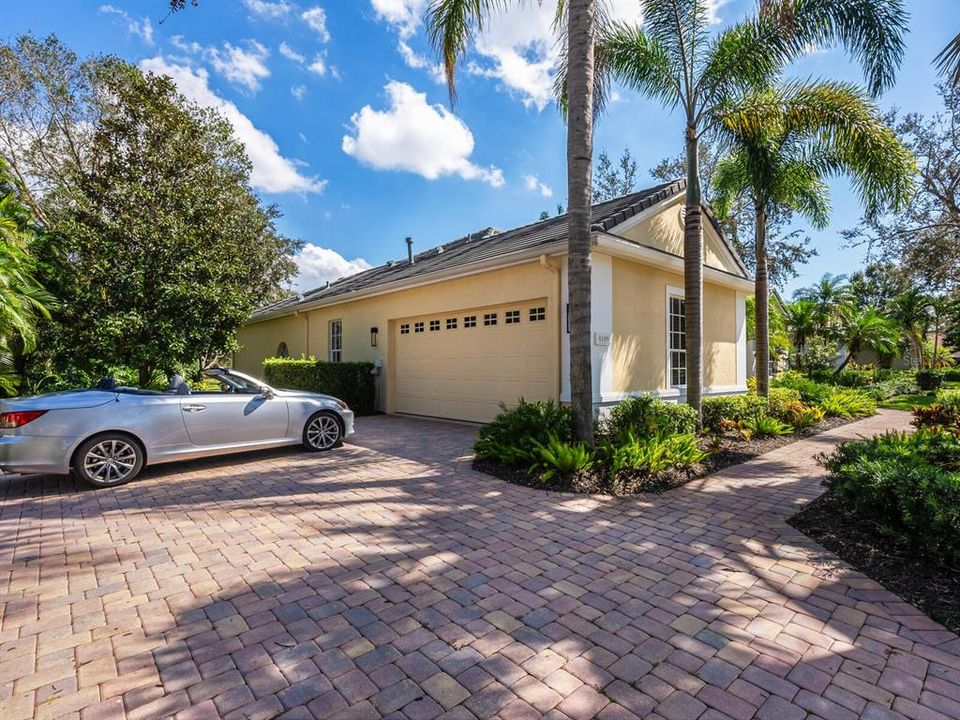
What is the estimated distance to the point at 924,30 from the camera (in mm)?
7199

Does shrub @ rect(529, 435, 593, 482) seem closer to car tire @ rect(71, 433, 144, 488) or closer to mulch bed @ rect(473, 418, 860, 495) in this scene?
mulch bed @ rect(473, 418, 860, 495)

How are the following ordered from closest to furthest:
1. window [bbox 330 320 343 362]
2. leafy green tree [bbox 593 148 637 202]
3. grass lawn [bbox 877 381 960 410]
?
window [bbox 330 320 343 362] < grass lawn [bbox 877 381 960 410] < leafy green tree [bbox 593 148 637 202]

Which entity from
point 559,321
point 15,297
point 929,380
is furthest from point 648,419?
point 929,380

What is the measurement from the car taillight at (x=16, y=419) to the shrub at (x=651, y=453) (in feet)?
21.7

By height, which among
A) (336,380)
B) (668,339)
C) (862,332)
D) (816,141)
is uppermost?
(816,141)

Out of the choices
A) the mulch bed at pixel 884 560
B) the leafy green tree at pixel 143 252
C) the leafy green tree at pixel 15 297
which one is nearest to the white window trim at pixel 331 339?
the leafy green tree at pixel 143 252

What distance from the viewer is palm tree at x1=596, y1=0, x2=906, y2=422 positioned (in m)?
7.40

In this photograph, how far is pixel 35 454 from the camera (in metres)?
5.11

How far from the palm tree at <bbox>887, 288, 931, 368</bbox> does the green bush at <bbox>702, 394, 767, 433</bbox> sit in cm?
2212

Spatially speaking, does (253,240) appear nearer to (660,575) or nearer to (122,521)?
(122,521)

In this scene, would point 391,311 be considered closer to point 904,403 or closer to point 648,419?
point 648,419

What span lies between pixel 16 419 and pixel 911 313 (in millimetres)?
36047

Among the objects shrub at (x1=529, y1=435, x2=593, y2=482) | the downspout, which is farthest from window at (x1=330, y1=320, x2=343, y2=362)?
shrub at (x1=529, y1=435, x2=593, y2=482)

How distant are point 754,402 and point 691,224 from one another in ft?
13.2
